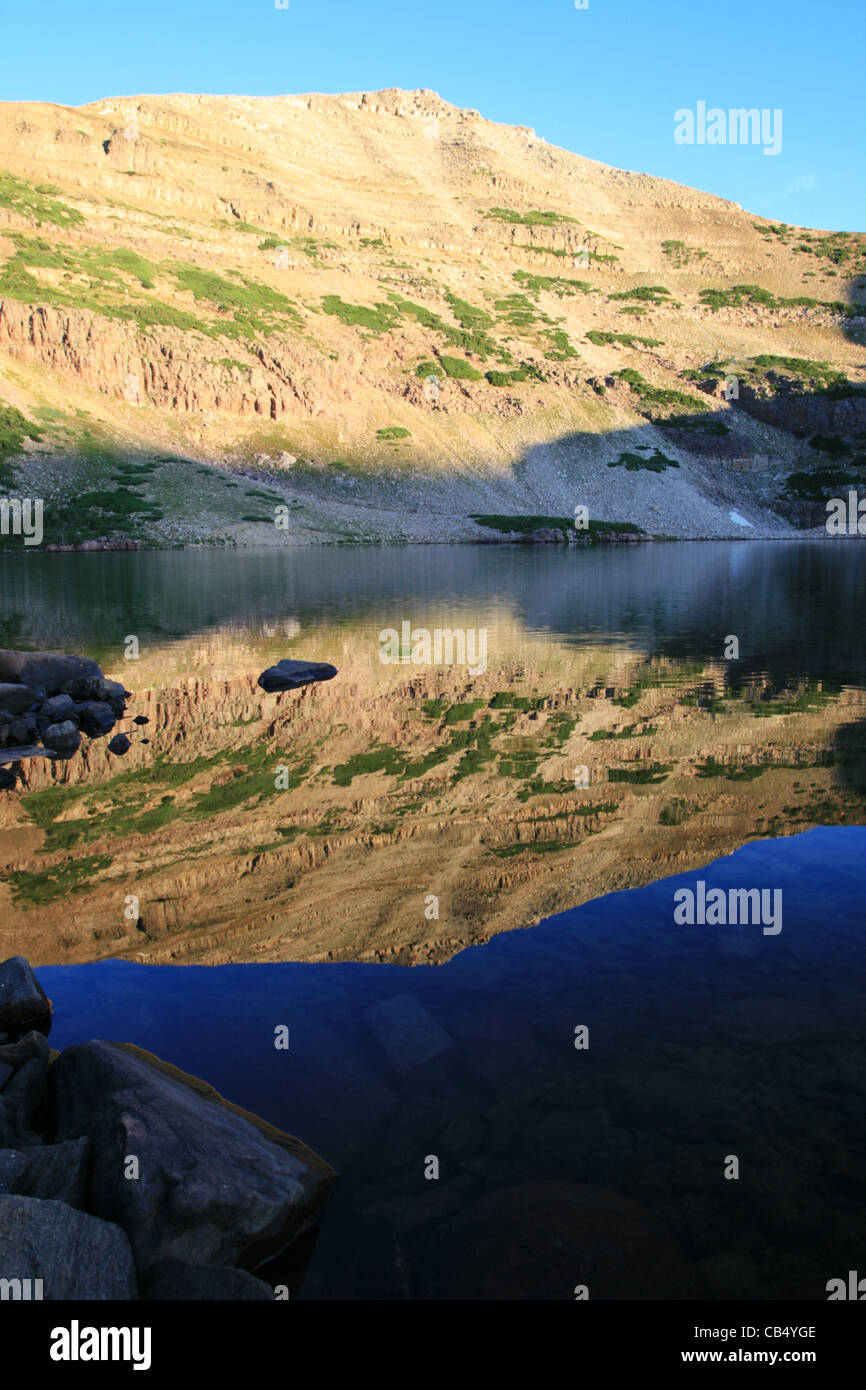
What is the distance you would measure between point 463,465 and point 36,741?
9326cm

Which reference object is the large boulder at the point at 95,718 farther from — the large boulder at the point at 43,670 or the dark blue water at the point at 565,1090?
the dark blue water at the point at 565,1090

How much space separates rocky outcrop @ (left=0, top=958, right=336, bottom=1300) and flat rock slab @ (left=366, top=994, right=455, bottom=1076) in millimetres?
1132

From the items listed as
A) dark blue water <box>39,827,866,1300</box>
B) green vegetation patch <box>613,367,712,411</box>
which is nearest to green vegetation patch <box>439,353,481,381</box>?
green vegetation patch <box>613,367,712,411</box>

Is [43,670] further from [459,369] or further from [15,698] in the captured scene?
[459,369]

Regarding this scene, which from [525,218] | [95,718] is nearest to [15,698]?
[95,718]

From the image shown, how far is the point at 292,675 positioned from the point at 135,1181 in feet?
51.0

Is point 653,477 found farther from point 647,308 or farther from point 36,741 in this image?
point 36,741

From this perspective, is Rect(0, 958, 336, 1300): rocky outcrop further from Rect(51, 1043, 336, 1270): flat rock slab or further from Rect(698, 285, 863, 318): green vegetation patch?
Rect(698, 285, 863, 318): green vegetation patch

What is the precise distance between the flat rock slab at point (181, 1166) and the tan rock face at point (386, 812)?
246 centimetres

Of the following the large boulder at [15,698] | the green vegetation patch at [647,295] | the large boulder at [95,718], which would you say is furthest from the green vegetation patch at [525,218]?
the large boulder at [95,718]

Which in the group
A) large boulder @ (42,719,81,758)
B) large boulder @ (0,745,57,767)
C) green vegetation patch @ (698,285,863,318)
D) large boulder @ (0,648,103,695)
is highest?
green vegetation patch @ (698,285,863,318)

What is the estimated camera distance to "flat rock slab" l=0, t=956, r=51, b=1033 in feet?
21.2

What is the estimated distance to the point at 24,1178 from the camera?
4562mm

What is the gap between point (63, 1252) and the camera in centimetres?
393
